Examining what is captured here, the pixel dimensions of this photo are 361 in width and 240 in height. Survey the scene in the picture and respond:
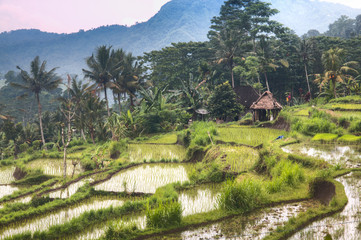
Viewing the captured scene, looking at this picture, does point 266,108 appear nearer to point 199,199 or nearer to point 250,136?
point 250,136

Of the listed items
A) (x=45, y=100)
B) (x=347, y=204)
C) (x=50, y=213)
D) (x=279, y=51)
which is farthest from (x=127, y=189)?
(x=45, y=100)

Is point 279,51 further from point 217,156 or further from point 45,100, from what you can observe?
point 45,100

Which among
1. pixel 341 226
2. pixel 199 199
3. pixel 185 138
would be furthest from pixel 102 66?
pixel 341 226

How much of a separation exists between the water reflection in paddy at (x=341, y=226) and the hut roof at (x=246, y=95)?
20.1m

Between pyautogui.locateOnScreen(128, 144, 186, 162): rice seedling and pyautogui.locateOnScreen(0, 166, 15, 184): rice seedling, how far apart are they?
13.7ft

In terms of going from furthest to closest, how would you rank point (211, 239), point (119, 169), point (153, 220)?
1. point (119, 169)
2. point (153, 220)
3. point (211, 239)

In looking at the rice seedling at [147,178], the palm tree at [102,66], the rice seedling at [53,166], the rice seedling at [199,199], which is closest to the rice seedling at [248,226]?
the rice seedling at [199,199]

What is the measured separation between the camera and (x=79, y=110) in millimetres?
26422

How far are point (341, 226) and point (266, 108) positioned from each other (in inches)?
517

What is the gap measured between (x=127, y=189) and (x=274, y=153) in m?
3.68

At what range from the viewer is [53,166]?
1130cm

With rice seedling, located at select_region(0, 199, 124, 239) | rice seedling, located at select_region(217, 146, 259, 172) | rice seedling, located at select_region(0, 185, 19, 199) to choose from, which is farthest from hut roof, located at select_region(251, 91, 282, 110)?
rice seedling, located at select_region(0, 185, 19, 199)

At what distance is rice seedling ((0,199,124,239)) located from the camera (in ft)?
17.5

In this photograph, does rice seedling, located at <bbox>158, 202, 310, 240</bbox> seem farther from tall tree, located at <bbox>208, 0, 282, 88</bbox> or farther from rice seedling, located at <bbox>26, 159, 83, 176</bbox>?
tall tree, located at <bbox>208, 0, 282, 88</bbox>
